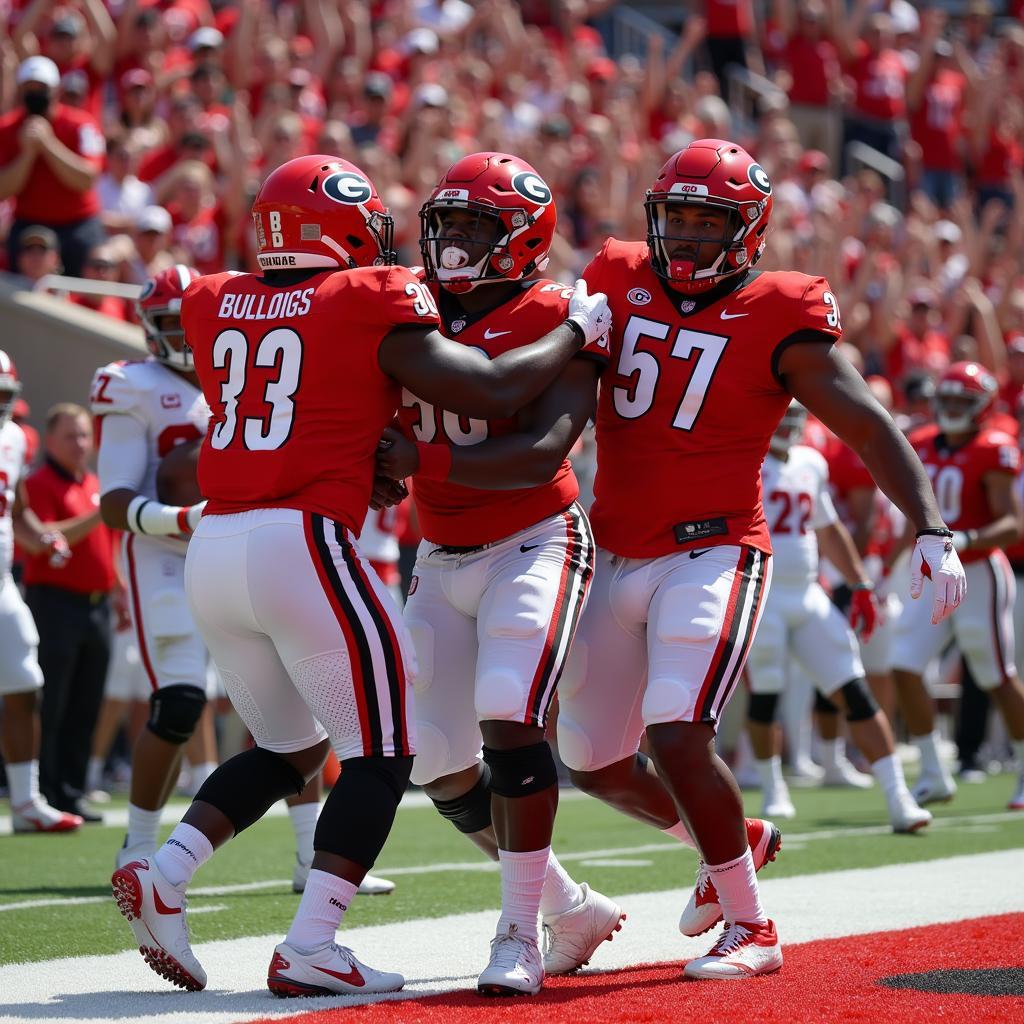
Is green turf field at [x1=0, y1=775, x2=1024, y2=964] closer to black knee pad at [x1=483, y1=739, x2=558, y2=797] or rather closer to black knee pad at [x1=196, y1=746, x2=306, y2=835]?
black knee pad at [x1=196, y1=746, x2=306, y2=835]

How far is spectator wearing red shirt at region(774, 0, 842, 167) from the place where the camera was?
1762cm

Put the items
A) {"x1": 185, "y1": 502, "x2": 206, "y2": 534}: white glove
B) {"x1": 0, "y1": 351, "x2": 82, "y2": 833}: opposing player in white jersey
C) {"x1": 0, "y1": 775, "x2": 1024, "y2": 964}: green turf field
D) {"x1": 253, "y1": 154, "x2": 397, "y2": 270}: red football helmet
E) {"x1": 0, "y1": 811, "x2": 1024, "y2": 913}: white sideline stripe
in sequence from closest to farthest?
{"x1": 253, "y1": 154, "x2": 397, "y2": 270}: red football helmet < {"x1": 0, "y1": 775, "x2": 1024, "y2": 964}: green turf field < {"x1": 185, "y1": 502, "x2": 206, "y2": 534}: white glove < {"x1": 0, "y1": 811, "x2": 1024, "y2": 913}: white sideline stripe < {"x1": 0, "y1": 351, "x2": 82, "y2": 833}: opposing player in white jersey

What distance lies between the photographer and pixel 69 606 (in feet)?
27.8

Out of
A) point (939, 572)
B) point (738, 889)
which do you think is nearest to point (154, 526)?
point (738, 889)

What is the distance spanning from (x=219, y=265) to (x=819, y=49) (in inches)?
357

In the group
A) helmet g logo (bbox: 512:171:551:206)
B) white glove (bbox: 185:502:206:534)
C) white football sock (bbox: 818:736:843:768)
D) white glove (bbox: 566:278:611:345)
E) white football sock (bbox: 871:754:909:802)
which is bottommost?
white football sock (bbox: 818:736:843:768)

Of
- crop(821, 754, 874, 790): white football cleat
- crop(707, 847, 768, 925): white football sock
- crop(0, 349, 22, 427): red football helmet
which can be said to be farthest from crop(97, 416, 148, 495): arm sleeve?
crop(821, 754, 874, 790): white football cleat

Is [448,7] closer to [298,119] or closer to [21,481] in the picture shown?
[298,119]

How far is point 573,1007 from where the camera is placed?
3668 millimetres

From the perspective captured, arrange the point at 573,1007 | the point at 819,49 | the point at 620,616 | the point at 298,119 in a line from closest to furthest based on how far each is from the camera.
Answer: the point at 573,1007 < the point at 620,616 < the point at 298,119 < the point at 819,49

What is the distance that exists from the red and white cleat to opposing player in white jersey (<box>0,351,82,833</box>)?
3.65m

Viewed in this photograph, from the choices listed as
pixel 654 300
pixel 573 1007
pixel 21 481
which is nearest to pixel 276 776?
pixel 573 1007

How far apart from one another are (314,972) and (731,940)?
963 mm

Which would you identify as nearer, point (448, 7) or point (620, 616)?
point (620, 616)
